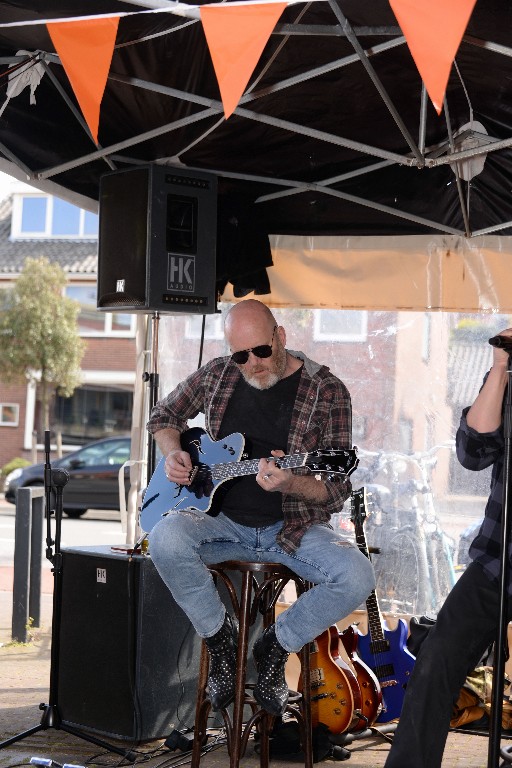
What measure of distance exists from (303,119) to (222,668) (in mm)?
2504

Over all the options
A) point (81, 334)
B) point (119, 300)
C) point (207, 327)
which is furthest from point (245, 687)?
point (81, 334)

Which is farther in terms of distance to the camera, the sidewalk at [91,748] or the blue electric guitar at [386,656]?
the blue electric guitar at [386,656]

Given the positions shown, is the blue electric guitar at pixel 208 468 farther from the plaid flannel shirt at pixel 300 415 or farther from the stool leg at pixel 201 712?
the stool leg at pixel 201 712

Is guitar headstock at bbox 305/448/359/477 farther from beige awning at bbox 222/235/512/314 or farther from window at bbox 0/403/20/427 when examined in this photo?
window at bbox 0/403/20/427

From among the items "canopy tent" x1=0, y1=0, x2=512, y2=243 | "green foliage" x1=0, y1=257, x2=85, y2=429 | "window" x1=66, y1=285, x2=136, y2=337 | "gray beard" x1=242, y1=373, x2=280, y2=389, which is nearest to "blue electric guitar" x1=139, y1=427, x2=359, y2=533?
"gray beard" x1=242, y1=373, x2=280, y2=389

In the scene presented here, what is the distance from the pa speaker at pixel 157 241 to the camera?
4855 millimetres

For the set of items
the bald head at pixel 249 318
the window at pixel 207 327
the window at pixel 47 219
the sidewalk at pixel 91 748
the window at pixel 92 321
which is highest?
the window at pixel 47 219

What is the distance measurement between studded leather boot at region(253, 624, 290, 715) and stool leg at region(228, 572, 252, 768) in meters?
0.07

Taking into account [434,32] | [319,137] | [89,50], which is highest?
[319,137]

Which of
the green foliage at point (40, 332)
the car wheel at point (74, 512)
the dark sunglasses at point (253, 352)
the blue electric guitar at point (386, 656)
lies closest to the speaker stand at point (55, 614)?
the dark sunglasses at point (253, 352)

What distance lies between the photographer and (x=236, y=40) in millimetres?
2748

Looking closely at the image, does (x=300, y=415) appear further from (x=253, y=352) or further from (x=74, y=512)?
(x=74, y=512)

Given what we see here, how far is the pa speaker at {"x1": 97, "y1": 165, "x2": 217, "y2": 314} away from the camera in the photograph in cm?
486

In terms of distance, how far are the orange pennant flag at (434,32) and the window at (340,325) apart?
3288 millimetres
